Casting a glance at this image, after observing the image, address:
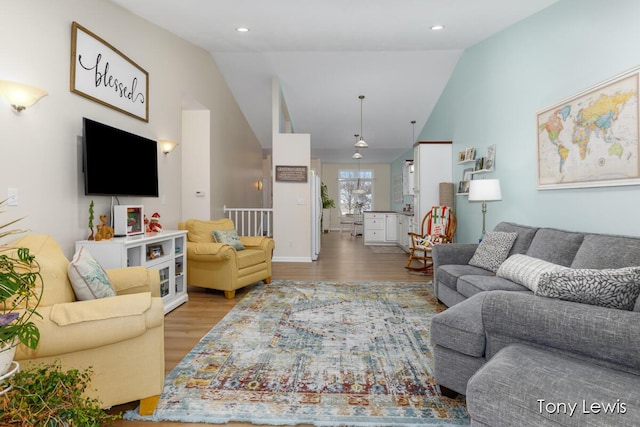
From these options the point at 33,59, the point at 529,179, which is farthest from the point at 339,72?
the point at 33,59

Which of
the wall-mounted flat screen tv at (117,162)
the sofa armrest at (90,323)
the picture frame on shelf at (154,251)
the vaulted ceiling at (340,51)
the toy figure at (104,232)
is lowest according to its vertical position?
the sofa armrest at (90,323)

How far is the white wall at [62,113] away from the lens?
2240mm

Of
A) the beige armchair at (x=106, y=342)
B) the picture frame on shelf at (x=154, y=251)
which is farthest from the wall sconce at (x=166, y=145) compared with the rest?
the beige armchair at (x=106, y=342)

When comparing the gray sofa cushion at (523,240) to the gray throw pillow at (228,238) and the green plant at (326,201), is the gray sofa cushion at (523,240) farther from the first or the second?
the green plant at (326,201)

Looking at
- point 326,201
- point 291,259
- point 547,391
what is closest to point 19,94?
point 547,391

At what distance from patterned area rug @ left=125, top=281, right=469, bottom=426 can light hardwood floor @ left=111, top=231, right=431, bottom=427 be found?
0.38ft

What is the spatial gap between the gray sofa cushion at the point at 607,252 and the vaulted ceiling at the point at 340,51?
2.43 meters

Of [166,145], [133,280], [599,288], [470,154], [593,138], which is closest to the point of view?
[599,288]

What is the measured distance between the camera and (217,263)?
154 inches

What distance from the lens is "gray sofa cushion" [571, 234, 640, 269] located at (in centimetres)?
211

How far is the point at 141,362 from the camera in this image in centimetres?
171

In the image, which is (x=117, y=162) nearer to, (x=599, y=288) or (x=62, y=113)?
(x=62, y=113)

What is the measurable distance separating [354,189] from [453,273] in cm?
988

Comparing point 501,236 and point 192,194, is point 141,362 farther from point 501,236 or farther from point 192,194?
point 192,194
